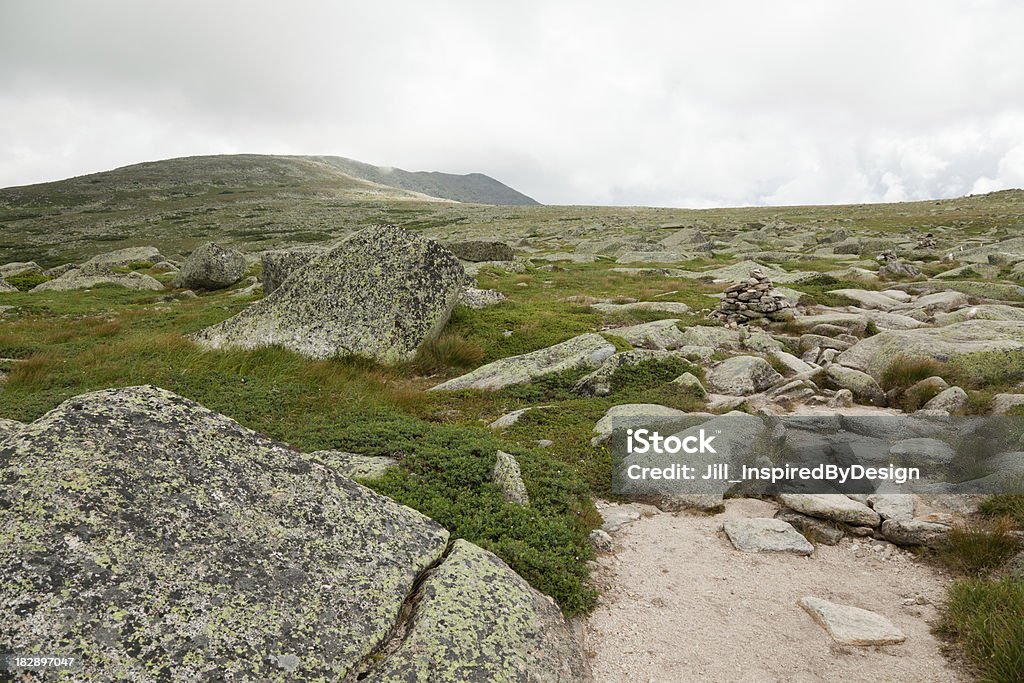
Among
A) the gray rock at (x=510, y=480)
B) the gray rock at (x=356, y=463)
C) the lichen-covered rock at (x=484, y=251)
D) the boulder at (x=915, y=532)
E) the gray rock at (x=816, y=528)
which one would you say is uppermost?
the lichen-covered rock at (x=484, y=251)

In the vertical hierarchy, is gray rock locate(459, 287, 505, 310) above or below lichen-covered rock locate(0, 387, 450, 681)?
above

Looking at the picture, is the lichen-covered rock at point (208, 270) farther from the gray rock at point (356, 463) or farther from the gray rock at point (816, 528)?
the gray rock at point (816, 528)

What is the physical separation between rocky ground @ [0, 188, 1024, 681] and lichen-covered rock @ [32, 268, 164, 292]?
57.3ft

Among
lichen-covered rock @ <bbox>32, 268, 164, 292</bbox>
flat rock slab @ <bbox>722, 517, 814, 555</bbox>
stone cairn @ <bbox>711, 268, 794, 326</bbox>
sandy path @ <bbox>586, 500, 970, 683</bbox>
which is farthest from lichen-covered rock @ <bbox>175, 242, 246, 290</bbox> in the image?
flat rock slab @ <bbox>722, 517, 814, 555</bbox>

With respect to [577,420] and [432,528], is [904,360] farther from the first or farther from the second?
[432,528]

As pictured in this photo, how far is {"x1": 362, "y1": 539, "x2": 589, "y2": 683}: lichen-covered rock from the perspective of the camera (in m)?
4.31

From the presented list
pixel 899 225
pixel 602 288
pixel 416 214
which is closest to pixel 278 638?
pixel 602 288

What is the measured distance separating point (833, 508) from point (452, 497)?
5.81 m

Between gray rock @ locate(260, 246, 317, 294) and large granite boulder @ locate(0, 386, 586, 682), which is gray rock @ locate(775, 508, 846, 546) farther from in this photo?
gray rock @ locate(260, 246, 317, 294)

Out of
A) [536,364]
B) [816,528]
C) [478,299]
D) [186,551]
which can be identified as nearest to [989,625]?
[816,528]

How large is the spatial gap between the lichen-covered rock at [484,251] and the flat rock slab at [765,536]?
1530 inches

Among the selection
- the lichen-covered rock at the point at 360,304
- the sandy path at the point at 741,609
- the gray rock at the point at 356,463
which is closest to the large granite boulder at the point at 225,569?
the sandy path at the point at 741,609

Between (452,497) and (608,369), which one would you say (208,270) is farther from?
(452,497)

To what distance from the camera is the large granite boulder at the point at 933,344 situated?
45.5 ft
